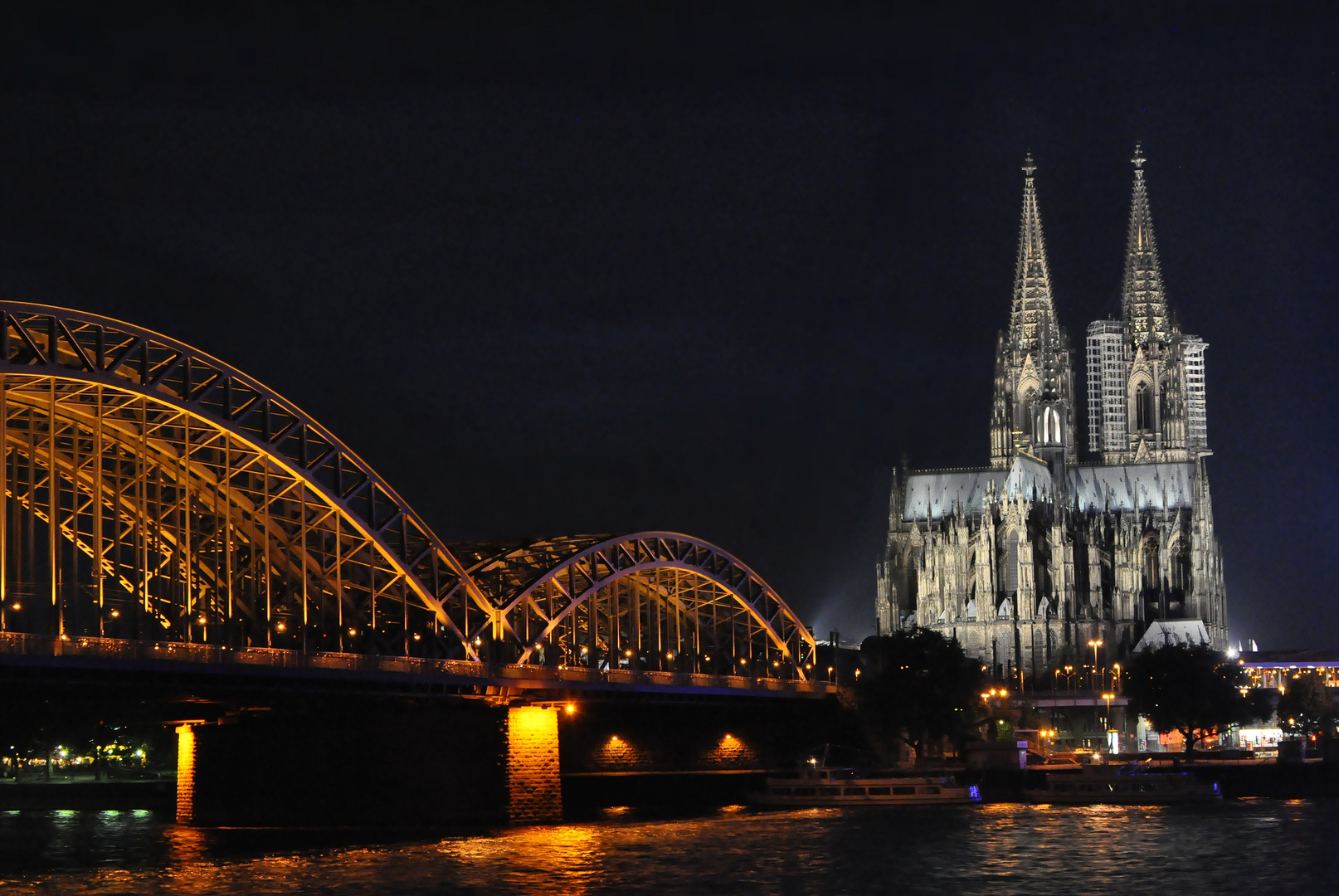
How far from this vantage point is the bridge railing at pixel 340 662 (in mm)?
64500

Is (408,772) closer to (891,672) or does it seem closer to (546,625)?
(546,625)

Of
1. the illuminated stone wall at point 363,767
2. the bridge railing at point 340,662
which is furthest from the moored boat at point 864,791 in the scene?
the illuminated stone wall at point 363,767

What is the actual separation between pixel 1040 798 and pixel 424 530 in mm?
35563

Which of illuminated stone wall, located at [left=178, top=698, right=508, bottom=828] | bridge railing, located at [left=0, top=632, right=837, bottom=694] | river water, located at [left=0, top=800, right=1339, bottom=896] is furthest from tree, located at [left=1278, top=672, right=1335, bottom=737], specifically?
illuminated stone wall, located at [left=178, top=698, right=508, bottom=828]

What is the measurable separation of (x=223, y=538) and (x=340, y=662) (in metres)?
10.5

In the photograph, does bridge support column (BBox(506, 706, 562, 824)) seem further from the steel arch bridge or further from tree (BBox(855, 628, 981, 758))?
tree (BBox(855, 628, 981, 758))

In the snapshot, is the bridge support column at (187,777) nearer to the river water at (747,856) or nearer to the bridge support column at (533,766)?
the river water at (747,856)

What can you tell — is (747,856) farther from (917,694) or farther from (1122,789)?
(917,694)

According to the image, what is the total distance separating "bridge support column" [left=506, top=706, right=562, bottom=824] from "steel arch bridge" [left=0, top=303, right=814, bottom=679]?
12.3 ft

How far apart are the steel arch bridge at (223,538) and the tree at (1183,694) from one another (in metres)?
38.9

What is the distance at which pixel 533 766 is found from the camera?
295ft

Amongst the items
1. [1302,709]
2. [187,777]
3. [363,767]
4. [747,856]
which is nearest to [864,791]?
[363,767]

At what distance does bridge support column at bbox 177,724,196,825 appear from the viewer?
91062mm

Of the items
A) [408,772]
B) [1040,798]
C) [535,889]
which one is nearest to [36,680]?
[535,889]
